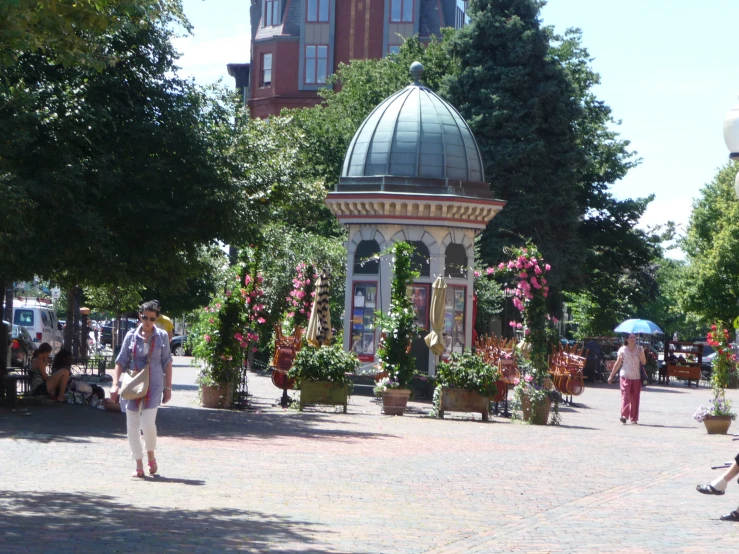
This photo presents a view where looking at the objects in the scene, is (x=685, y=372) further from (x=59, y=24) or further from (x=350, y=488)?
(x=59, y=24)

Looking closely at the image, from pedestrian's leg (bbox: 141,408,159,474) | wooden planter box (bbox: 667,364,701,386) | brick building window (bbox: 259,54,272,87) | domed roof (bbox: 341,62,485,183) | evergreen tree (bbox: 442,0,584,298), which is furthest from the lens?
brick building window (bbox: 259,54,272,87)

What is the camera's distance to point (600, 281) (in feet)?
164

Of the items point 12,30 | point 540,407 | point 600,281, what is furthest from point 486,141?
point 12,30

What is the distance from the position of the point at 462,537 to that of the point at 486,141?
111ft

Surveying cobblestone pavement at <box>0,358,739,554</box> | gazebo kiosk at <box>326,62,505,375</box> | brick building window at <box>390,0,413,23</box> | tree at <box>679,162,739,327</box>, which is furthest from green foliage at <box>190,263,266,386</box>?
brick building window at <box>390,0,413,23</box>

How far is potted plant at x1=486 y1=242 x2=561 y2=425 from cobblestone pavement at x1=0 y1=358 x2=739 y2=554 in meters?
1.26

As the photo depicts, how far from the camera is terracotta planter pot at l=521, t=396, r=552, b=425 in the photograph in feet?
69.3

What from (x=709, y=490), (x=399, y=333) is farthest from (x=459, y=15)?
(x=709, y=490)

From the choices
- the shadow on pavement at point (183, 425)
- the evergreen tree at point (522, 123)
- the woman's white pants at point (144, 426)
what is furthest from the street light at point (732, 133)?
the evergreen tree at point (522, 123)

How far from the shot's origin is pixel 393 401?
2209 centimetres

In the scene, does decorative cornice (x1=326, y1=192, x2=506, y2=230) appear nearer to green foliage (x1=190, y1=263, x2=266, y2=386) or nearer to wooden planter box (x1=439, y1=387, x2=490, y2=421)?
green foliage (x1=190, y1=263, x2=266, y2=386)

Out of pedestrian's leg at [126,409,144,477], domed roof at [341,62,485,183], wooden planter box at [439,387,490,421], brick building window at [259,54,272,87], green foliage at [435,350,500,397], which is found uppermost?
brick building window at [259,54,272,87]

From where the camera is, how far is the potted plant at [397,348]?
22.2 metres

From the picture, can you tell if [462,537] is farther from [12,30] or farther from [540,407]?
[540,407]
